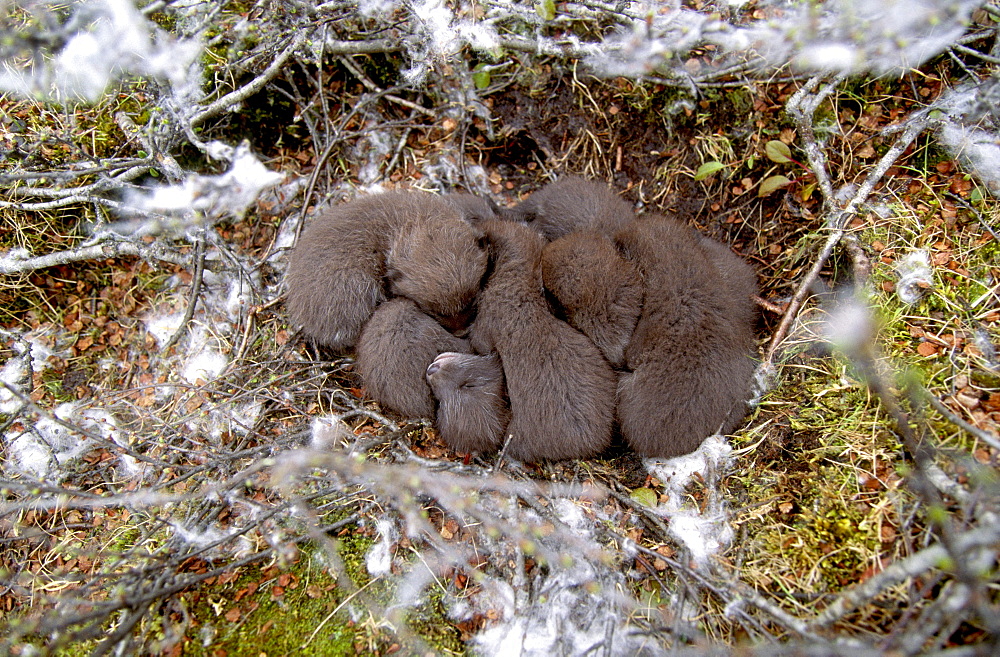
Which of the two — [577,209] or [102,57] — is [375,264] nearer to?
[577,209]

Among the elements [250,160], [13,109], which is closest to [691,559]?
[250,160]

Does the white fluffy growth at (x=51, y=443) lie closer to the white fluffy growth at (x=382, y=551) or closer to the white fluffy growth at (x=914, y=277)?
the white fluffy growth at (x=382, y=551)

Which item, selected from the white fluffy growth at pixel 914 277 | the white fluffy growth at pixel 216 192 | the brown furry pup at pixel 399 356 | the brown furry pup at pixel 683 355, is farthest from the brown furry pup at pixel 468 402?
the white fluffy growth at pixel 914 277

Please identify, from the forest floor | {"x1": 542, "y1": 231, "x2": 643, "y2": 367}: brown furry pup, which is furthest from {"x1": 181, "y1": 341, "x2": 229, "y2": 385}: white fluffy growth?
{"x1": 542, "y1": 231, "x2": 643, "y2": 367}: brown furry pup

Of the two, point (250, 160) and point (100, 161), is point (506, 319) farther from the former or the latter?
point (100, 161)

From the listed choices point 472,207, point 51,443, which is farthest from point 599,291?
point 51,443
